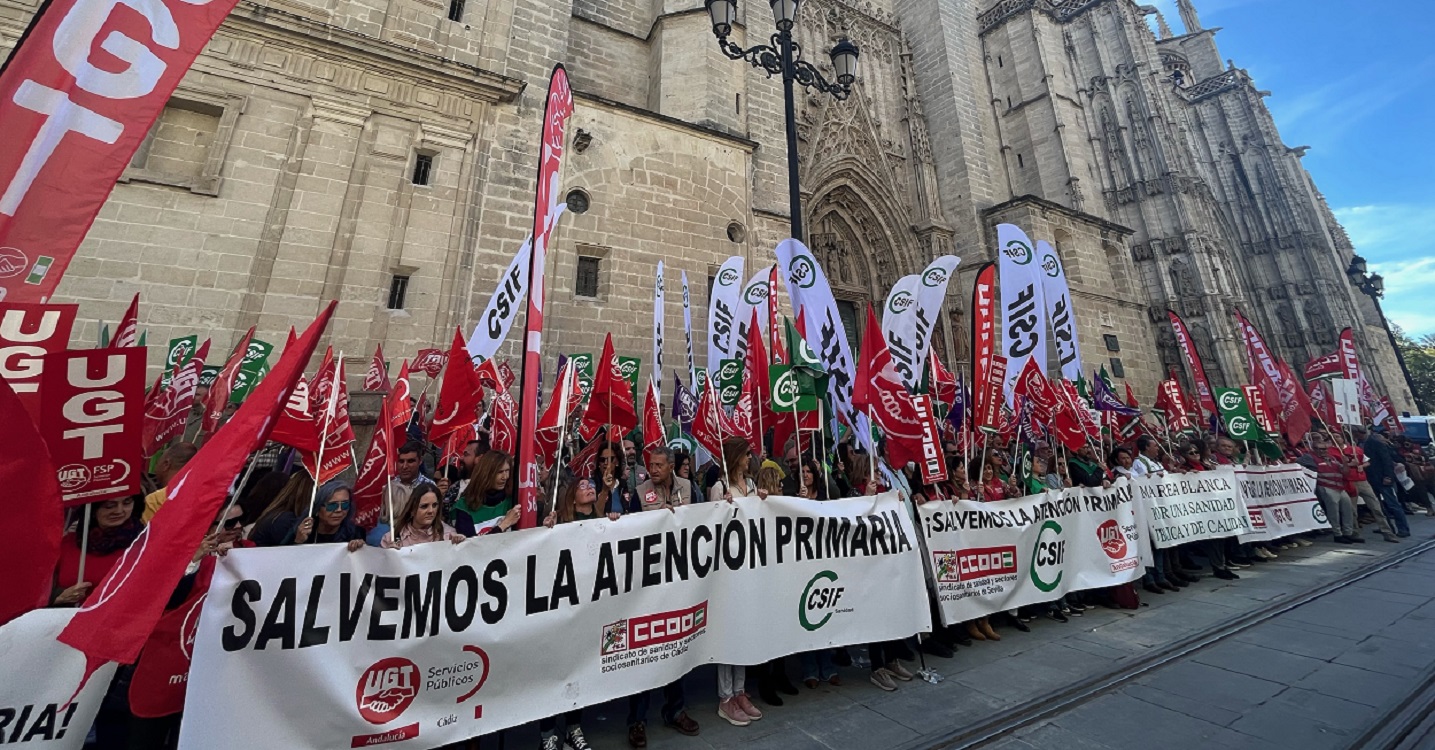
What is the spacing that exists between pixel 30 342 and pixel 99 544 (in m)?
1.18

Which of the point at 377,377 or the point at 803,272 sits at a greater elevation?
the point at 803,272

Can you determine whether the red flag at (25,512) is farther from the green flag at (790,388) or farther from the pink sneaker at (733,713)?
the green flag at (790,388)

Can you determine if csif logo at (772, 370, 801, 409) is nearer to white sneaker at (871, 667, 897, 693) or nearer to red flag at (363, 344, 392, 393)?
white sneaker at (871, 667, 897, 693)

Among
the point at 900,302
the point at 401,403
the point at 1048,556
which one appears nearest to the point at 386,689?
the point at 401,403

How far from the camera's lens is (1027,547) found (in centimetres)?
546

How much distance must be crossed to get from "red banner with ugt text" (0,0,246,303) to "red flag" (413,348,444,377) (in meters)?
5.92

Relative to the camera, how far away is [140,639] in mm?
1959

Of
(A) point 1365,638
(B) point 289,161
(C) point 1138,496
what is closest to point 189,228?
(B) point 289,161

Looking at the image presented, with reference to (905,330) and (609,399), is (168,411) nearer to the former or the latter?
(609,399)

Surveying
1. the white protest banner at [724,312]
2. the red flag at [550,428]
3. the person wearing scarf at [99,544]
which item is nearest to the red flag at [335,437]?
the person wearing scarf at [99,544]

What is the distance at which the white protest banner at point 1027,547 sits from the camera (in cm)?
494

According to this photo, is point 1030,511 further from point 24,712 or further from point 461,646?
point 24,712

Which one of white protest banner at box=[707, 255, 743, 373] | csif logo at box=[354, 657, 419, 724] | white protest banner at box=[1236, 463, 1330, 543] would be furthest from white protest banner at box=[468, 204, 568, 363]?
white protest banner at box=[1236, 463, 1330, 543]

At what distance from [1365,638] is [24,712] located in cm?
949
